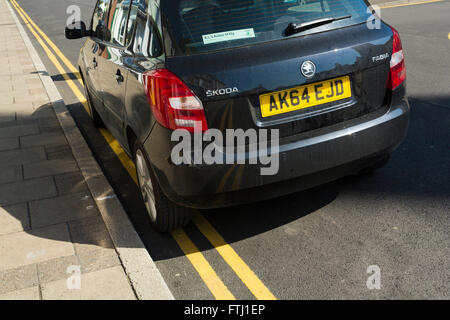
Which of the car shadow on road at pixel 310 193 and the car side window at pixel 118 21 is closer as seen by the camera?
the car shadow on road at pixel 310 193

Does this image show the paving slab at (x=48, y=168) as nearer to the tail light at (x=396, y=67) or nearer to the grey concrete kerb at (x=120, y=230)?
the grey concrete kerb at (x=120, y=230)

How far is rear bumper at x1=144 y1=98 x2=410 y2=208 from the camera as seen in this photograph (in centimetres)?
314

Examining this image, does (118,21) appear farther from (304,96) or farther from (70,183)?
(304,96)

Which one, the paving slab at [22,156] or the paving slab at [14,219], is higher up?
the paving slab at [14,219]

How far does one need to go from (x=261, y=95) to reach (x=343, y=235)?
1.27 metres

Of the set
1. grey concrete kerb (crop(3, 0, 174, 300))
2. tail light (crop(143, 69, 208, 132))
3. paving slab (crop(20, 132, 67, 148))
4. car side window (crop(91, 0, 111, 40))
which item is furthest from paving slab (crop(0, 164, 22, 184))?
tail light (crop(143, 69, 208, 132))

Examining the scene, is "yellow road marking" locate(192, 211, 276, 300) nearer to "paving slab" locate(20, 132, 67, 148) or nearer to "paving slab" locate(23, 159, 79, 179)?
"paving slab" locate(23, 159, 79, 179)

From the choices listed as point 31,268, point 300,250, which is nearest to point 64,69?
point 31,268

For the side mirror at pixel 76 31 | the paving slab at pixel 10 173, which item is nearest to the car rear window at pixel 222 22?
the side mirror at pixel 76 31

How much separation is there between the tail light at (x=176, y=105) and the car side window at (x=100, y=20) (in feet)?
6.84

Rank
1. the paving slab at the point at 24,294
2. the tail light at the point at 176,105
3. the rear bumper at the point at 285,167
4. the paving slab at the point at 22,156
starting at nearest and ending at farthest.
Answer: the tail light at the point at 176,105, the rear bumper at the point at 285,167, the paving slab at the point at 24,294, the paving slab at the point at 22,156

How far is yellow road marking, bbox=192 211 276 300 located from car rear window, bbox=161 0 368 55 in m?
1.43

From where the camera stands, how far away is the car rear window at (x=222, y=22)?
3.12m

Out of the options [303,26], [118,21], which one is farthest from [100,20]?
[303,26]
